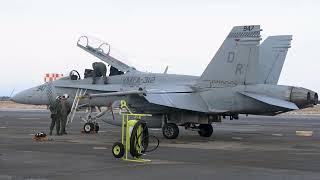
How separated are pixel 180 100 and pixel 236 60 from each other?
2637mm

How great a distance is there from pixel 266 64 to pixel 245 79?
14.3 feet

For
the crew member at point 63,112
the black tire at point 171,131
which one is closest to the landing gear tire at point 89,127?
the crew member at point 63,112

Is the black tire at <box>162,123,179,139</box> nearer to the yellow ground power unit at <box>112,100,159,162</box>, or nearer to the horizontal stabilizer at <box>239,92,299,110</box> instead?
the horizontal stabilizer at <box>239,92,299,110</box>

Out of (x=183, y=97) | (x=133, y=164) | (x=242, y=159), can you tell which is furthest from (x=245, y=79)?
(x=133, y=164)

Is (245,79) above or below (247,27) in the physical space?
below

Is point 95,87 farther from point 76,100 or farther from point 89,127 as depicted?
point 89,127

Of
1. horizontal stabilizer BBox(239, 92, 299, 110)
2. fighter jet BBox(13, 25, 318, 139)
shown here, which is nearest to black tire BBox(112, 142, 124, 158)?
fighter jet BBox(13, 25, 318, 139)

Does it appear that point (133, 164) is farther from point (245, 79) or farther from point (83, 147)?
point (245, 79)

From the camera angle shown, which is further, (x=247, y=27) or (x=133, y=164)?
(x=247, y=27)

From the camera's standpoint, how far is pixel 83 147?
15242 millimetres

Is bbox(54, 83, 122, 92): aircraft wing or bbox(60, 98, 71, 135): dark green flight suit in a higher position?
bbox(54, 83, 122, 92): aircraft wing

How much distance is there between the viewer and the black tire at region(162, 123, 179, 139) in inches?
749

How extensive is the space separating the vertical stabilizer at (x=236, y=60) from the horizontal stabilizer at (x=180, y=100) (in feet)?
2.22

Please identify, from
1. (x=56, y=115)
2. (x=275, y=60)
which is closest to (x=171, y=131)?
(x=56, y=115)
